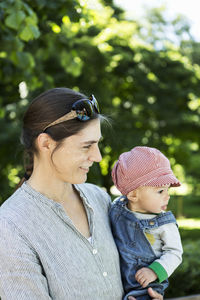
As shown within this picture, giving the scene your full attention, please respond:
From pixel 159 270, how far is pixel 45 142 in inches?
32.3

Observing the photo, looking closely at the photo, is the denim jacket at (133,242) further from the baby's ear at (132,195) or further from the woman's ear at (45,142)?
the woman's ear at (45,142)

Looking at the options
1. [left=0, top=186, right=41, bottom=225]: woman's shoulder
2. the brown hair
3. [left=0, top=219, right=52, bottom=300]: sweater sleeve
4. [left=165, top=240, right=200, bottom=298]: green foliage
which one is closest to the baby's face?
the brown hair

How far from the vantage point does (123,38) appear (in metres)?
11.1

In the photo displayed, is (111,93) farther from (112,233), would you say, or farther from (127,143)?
(112,233)

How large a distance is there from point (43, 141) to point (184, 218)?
1938 cm

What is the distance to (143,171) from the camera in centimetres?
227

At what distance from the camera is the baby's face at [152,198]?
227 cm

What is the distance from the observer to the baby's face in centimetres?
227

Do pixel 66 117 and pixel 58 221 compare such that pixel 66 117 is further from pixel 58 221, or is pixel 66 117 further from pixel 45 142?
pixel 58 221

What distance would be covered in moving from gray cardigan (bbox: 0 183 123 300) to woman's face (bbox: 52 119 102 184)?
5.7 inches

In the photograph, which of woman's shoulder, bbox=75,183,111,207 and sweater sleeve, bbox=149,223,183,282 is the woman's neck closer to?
woman's shoulder, bbox=75,183,111,207

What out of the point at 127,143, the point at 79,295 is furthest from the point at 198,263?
the point at 127,143

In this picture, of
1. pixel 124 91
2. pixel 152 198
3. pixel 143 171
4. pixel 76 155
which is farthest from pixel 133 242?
pixel 124 91

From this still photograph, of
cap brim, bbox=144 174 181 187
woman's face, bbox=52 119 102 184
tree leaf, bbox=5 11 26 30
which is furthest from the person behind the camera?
tree leaf, bbox=5 11 26 30
